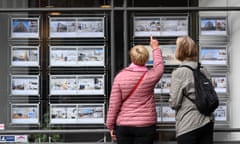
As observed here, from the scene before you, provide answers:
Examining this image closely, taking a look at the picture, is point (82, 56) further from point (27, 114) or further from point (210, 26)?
point (210, 26)

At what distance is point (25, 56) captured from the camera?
6613mm

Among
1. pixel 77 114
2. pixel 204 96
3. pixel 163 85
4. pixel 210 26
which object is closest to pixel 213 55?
pixel 210 26

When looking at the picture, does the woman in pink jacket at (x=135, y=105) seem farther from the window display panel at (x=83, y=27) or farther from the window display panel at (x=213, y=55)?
the window display panel at (x=213, y=55)

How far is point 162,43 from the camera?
21.6 feet

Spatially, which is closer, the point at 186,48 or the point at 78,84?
the point at 186,48

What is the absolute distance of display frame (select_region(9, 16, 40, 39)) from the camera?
6621 mm

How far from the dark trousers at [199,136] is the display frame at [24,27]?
8.23 ft

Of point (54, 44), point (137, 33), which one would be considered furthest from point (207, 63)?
point (54, 44)

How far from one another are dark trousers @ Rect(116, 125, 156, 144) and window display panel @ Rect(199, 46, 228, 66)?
1.46 metres

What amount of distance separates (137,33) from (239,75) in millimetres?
1479

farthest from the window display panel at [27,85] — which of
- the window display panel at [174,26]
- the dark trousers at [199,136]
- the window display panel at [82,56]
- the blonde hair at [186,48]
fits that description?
the dark trousers at [199,136]

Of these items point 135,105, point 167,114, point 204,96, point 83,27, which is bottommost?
point 167,114

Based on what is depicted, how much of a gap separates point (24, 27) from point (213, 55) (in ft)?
8.30

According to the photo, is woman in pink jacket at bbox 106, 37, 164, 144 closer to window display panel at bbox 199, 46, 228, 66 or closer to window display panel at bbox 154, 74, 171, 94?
window display panel at bbox 154, 74, 171, 94
